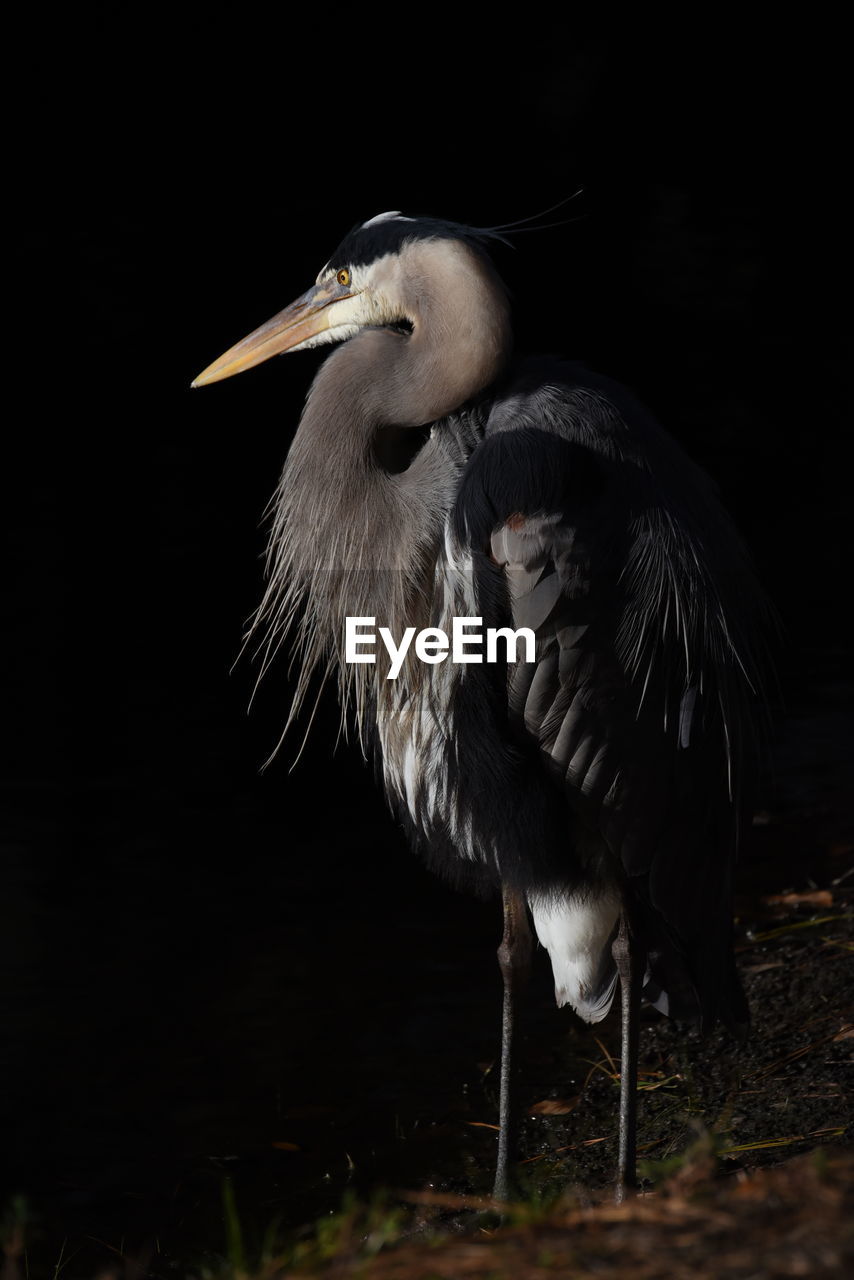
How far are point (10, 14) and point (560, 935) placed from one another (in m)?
8.18

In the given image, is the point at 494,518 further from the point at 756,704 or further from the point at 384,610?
the point at 756,704

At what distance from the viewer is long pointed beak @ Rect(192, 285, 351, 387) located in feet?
12.7

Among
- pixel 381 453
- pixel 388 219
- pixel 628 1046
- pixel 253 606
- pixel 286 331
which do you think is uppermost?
pixel 388 219

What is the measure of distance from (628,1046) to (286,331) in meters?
1.83

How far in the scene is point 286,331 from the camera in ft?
13.0

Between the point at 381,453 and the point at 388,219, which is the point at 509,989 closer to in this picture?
the point at 381,453

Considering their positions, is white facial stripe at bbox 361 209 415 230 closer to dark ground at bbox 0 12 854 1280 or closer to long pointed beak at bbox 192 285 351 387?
long pointed beak at bbox 192 285 351 387

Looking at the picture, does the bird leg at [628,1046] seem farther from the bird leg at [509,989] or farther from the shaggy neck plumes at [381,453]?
the shaggy neck plumes at [381,453]

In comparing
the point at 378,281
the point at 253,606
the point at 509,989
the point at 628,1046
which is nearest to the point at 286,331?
the point at 378,281

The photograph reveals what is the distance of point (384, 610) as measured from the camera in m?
3.69

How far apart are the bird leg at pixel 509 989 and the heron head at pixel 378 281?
1.33 metres

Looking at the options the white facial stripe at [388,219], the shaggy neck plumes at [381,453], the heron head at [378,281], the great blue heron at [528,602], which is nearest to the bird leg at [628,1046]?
the great blue heron at [528,602]

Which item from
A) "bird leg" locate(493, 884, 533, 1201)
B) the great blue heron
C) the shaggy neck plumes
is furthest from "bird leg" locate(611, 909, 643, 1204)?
the shaggy neck plumes

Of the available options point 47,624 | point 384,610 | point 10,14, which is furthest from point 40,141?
point 384,610
